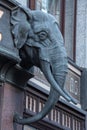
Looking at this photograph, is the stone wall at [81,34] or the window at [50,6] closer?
the window at [50,6]

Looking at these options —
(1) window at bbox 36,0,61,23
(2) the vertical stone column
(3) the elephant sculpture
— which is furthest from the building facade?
(3) the elephant sculpture

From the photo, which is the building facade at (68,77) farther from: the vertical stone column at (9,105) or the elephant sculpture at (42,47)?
the elephant sculpture at (42,47)

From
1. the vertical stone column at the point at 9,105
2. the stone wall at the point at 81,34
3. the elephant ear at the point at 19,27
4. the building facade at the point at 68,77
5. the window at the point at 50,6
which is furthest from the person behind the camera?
the stone wall at the point at 81,34

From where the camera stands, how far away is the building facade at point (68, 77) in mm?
12031

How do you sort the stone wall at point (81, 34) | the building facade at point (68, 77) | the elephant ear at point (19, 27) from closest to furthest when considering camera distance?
the elephant ear at point (19, 27) < the building facade at point (68, 77) < the stone wall at point (81, 34)

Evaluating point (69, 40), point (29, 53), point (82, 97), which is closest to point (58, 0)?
point (69, 40)

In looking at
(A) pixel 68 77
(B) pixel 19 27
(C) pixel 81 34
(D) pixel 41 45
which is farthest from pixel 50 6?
(B) pixel 19 27

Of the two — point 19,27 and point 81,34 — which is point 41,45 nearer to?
point 19,27

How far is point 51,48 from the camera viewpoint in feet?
30.2

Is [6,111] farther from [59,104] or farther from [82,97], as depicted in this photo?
[82,97]

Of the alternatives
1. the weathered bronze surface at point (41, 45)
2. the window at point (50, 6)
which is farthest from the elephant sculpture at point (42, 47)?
the window at point (50, 6)

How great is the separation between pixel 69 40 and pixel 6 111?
623cm

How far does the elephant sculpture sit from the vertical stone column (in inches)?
4.4

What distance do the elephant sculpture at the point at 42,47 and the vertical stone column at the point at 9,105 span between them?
0.36ft
